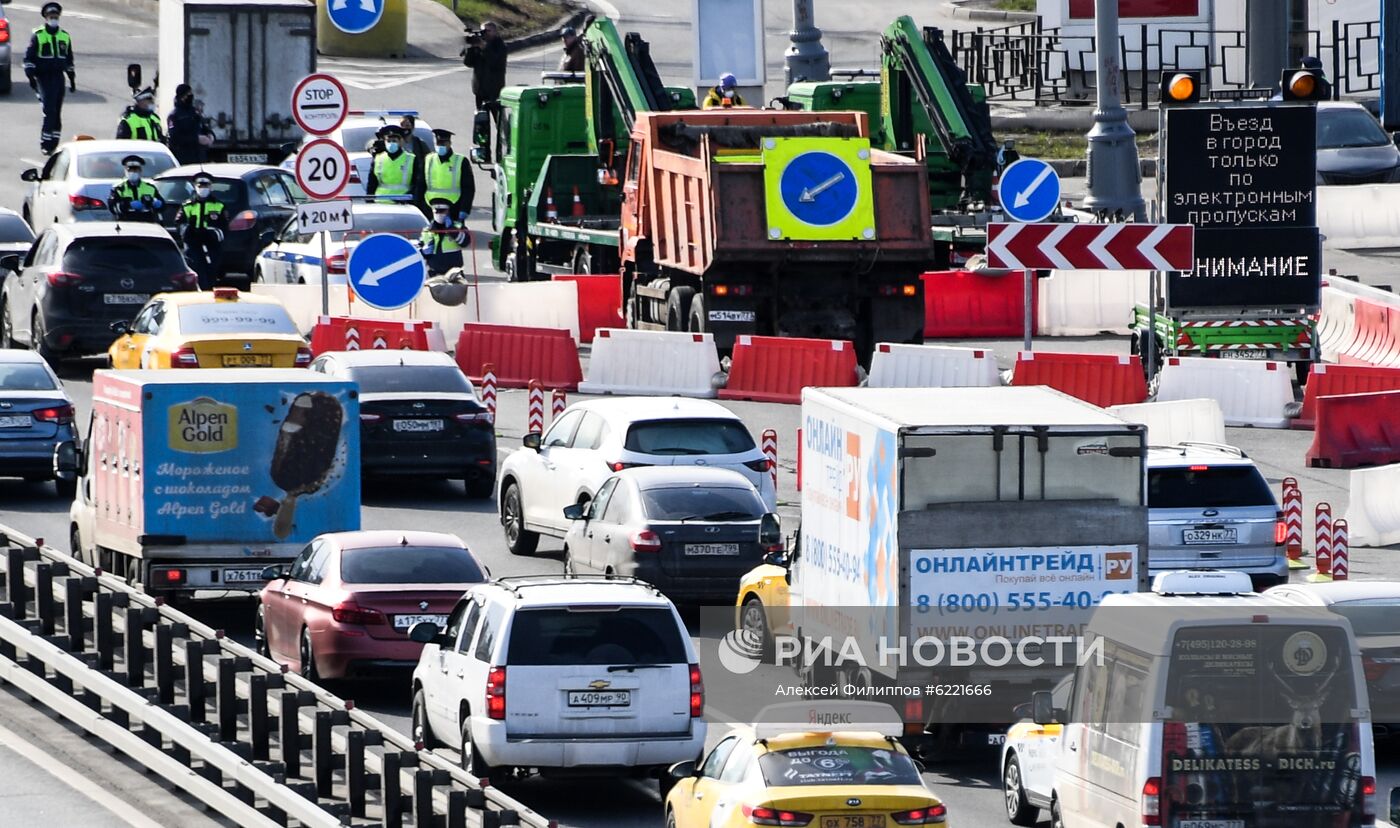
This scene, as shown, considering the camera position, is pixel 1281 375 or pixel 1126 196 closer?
pixel 1281 375

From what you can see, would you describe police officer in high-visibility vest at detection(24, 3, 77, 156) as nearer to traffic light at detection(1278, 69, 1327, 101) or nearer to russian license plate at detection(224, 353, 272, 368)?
russian license plate at detection(224, 353, 272, 368)

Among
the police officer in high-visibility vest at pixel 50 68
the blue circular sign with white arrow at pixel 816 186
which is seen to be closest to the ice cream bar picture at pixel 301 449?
the blue circular sign with white arrow at pixel 816 186

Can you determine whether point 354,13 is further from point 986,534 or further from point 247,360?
point 986,534

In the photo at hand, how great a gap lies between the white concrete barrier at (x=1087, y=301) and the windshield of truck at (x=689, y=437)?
515 inches

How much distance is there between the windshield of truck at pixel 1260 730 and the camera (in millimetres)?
13805

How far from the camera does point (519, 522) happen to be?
81.9 feet

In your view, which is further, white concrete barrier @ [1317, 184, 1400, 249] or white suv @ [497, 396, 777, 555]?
white concrete barrier @ [1317, 184, 1400, 249]

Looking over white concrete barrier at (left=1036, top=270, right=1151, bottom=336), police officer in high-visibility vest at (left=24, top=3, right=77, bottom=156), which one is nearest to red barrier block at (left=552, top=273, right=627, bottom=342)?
white concrete barrier at (left=1036, top=270, right=1151, bottom=336)

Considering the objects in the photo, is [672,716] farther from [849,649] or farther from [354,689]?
[354,689]

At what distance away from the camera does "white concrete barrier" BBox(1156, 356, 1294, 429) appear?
30.3 meters

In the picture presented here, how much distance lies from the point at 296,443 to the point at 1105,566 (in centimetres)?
679

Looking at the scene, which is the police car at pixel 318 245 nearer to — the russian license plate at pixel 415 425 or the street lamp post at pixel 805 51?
the street lamp post at pixel 805 51

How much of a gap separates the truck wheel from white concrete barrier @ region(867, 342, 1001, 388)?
2.36 metres

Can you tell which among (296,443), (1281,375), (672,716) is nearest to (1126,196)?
(1281,375)
